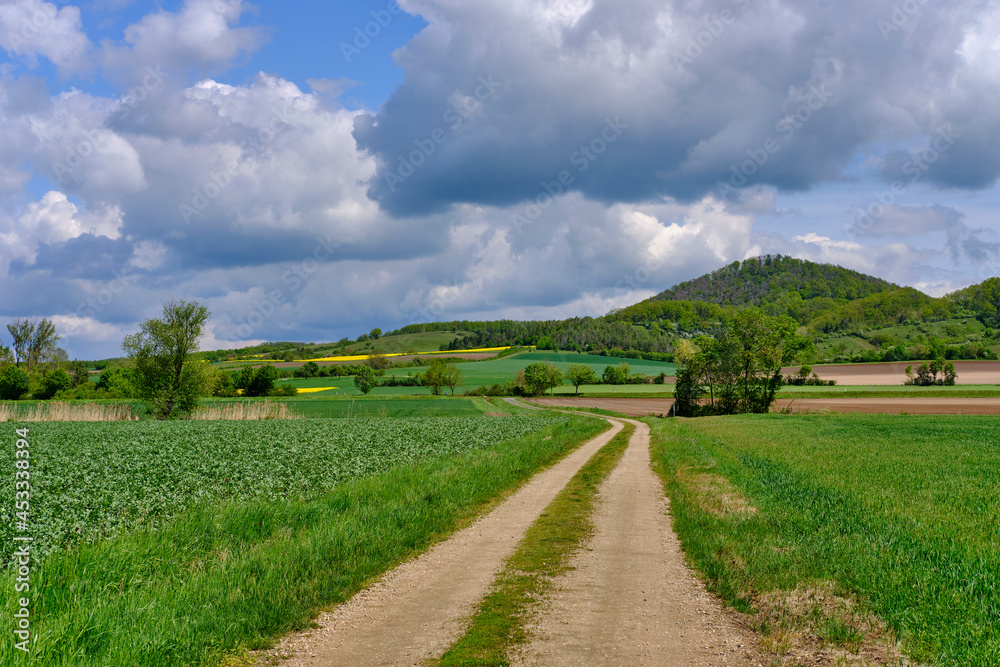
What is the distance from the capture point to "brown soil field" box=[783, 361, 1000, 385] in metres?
101

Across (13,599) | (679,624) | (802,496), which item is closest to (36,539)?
(13,599)

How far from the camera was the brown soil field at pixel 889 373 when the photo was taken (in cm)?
10094

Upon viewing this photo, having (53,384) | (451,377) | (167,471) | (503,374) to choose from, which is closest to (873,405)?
(451,377)

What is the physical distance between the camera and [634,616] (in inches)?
272

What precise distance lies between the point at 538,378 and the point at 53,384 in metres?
83.7

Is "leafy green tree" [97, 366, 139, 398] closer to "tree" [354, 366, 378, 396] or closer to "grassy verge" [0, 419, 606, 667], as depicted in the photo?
"tree" [354, 366, 378, 396]

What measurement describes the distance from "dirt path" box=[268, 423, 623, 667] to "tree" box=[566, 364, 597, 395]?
367ft

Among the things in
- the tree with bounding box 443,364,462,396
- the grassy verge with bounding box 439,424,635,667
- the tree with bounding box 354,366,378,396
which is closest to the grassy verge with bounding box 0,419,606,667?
the grassy verge with bounding box 439,424,635,667

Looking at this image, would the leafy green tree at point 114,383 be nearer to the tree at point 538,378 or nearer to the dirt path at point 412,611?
the tree at point 538,378

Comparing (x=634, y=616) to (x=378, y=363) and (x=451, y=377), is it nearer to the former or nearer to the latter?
(x=451, y=377)

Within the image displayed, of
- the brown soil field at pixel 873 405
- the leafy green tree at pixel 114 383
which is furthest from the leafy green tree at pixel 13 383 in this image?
the brown soil field at pixel 873 405

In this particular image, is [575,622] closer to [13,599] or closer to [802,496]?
[13,599]

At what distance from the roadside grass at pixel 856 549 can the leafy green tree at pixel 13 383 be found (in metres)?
110

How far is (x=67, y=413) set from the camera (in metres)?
49.6
